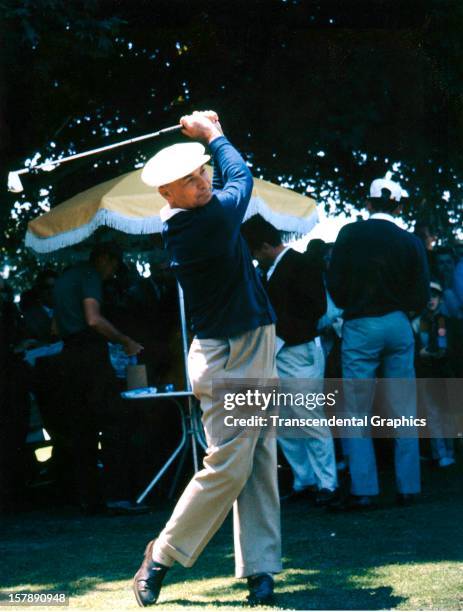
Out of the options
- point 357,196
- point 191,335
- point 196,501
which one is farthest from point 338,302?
point 357,196

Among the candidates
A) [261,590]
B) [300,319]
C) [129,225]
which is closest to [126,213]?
[129,225]

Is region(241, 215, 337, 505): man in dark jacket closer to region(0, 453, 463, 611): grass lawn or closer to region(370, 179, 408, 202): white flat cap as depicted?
region(0, 453, 463, 611): grass lawn

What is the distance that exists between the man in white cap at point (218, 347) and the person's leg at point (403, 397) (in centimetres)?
262

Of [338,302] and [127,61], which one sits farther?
[127,61]

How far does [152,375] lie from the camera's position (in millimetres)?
9055

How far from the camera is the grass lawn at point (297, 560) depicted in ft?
15.6

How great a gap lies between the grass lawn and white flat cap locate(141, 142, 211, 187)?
66.5 inches

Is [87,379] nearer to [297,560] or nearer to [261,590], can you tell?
[297,560]

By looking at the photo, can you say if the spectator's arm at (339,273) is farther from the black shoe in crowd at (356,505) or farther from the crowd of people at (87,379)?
the crowd of people at (87,379)

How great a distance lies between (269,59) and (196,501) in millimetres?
8124

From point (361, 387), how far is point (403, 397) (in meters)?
0.27

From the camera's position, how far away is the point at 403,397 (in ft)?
23.9

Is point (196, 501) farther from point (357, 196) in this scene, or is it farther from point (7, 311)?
point (357, 196)

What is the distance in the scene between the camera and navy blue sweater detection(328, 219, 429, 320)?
721 centimetres
